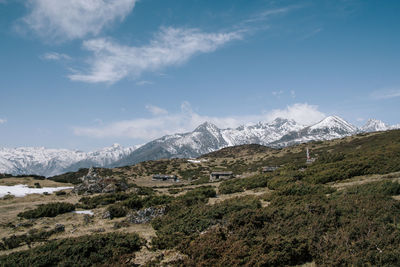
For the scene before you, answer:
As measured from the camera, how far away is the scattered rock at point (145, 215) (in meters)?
17.3

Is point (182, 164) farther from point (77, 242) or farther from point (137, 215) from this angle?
point (77, 242)

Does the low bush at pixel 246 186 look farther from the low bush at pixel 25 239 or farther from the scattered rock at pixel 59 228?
the low bush at pixel 25 239

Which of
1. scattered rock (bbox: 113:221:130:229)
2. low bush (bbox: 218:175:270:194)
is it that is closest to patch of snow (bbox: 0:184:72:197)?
scattered rock (bbox: 113:221:130:229)

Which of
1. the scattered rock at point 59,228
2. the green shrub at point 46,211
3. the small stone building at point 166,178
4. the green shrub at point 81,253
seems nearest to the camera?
the green shrub at point 81,253

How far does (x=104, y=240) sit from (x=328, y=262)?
946 cm

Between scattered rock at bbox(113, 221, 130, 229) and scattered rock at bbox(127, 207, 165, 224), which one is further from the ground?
scattered rock at bbox(127, 207, 165, 224)

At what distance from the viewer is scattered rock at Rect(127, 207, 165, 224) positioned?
680 inches

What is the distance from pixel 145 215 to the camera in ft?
58.0

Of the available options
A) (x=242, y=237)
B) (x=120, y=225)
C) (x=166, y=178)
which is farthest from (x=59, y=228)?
(x=166, y=178)

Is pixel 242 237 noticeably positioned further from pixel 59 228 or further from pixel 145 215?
pixel 59 228

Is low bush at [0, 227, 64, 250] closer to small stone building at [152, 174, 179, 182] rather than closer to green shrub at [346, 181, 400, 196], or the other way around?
green shrub at [346, 181, 400, 196]

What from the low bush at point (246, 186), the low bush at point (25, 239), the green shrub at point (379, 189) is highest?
the green shrub at point (379, 189)

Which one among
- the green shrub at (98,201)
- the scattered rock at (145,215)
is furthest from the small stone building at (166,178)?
the scattered rock at (145,215)

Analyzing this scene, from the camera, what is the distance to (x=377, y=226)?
9.61 meters
